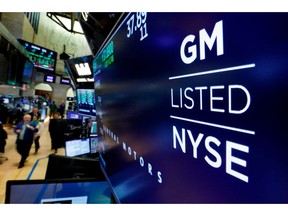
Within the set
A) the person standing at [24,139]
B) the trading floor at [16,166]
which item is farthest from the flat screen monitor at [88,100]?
the person standing at [24,139]

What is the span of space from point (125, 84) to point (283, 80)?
760mm

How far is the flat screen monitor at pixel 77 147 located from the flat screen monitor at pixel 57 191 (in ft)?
4.63

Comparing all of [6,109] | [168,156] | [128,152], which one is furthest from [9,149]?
[168,156]

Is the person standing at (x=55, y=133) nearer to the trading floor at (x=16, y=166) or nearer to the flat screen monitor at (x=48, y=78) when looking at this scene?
the trading floor at (x=16, y=166)

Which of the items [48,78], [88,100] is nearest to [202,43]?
[88,100]

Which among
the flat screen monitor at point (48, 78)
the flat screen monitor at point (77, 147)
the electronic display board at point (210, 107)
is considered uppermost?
the flat screen monitor at point (48, 78)

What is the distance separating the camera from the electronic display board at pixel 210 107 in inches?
11.7

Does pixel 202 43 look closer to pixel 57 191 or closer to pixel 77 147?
pixel 57 191

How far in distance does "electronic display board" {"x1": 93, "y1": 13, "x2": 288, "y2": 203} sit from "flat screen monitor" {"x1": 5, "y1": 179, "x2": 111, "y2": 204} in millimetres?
627

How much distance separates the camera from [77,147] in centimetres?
277

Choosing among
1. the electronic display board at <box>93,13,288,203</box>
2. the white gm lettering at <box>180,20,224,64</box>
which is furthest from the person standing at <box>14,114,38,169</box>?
the white gm lettering at <box>180,20,224,64</box>

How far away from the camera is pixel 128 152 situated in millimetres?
966

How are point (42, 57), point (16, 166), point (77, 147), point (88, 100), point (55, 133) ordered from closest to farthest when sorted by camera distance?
1. point (77, 147)
2. point (88, 100)
3. point (16, 166)
4. point (55, 133)
5. point (42, 57)

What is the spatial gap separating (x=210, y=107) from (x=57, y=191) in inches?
49.6
